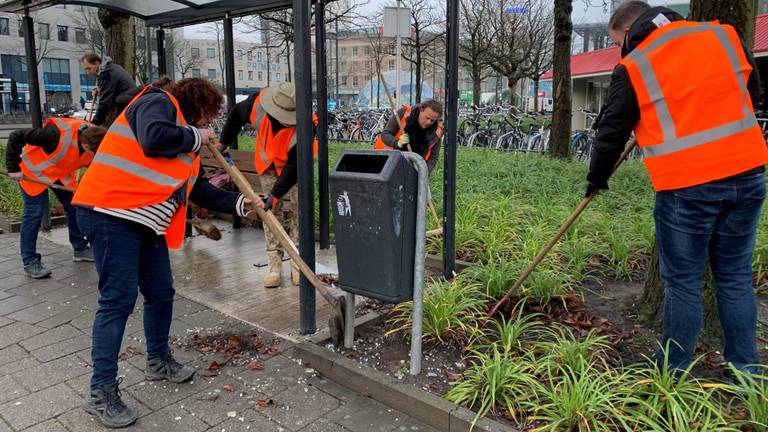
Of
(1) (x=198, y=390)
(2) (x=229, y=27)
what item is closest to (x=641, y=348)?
(1) (x=198, y=390)

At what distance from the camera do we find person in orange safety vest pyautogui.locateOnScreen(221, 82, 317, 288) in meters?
4.62

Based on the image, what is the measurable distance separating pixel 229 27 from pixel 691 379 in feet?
18.6

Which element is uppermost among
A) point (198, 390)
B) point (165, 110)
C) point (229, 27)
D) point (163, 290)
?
point (229, 27)

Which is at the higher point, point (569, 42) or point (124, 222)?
point (569, 42)

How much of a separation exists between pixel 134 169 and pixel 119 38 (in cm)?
633

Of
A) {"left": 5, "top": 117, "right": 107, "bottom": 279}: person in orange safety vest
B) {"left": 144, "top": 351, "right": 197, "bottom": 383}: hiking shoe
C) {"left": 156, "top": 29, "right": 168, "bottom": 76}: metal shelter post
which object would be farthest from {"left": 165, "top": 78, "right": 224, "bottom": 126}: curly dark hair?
{"left": 156, "top": 29, "right": 168, "bottom": 76}: metal shelter post

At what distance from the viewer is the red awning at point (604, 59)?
14180 mm

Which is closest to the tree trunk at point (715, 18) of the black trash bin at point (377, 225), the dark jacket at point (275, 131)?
the black trash bin at point (377, 225)

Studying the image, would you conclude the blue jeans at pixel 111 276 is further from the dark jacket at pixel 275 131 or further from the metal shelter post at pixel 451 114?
the metal shelter post at pixel 451 114

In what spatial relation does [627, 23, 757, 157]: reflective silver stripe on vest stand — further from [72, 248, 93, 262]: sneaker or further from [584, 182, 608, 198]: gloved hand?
[72, 248, 93, 262]: sneaker

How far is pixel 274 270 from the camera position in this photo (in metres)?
4.91

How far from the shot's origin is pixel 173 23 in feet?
23.8

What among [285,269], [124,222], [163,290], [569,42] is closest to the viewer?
[124,222]

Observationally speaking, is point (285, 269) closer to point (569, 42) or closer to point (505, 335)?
point (505, 335)
